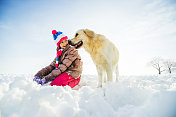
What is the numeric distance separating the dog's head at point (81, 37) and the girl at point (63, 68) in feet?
2.04

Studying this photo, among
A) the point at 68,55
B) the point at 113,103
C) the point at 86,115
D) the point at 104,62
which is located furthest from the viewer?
the point at 104,62

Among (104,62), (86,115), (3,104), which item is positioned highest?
(104,62)

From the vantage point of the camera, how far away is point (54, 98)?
84cm

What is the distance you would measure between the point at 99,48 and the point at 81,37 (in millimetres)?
811

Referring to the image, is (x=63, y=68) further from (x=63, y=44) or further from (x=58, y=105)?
(x=58, y=105)

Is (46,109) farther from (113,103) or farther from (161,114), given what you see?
(161,114)

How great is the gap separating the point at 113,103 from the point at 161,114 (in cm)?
43

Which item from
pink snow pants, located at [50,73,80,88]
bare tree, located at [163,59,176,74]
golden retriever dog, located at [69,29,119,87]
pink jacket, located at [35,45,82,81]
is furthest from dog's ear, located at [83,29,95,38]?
bare tree, located at [163,59,176,74]

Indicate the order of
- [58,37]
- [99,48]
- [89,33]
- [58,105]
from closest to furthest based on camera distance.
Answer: [58,105], [58,37], [99,48], [89,33]

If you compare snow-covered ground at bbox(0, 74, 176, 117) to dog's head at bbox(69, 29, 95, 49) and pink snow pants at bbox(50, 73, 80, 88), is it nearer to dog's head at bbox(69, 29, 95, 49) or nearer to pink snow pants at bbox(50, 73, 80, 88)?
pink snow pants at bbox(50, 73, 80, 88)

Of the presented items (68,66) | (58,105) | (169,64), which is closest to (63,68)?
(68,66)

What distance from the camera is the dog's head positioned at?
3.65m

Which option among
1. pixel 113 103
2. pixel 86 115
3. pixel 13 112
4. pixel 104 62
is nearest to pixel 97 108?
pixel 86 115

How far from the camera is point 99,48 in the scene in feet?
11.0
